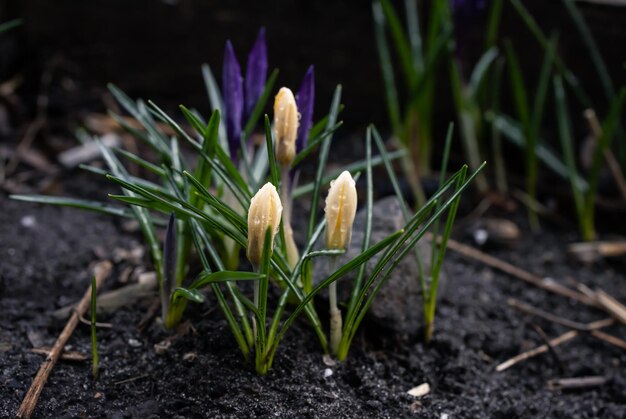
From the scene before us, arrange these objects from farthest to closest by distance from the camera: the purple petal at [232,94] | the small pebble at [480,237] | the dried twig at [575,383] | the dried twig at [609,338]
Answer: the small pebble at [480,237], the dried twig at [609,338], the dried twig at [575,383], the purple petal at [232,94]

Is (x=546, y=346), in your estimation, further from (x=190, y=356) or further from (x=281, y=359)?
(x=190, y=356)

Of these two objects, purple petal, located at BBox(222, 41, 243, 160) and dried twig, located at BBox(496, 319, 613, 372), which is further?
dried twig, located at BBox(496, 319, 613, 372)

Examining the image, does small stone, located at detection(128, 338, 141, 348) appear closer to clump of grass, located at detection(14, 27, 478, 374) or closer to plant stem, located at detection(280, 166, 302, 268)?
clump of grass, located at detection(14, 27, 478, 374)

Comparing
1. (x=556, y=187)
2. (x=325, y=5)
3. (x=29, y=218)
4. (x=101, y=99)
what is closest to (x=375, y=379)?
(x=29, y=218)

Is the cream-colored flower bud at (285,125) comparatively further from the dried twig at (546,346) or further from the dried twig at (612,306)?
the dried twig at (612,306)

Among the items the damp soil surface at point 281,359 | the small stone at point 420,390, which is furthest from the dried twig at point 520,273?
the small stone at point 420,390

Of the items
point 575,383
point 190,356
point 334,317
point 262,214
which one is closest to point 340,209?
point 262,214

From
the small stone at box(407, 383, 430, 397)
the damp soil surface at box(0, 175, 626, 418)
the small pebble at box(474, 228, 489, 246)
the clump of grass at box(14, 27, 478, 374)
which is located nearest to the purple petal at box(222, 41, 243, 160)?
the clump of grass at box(14, 27, 478, 374)
